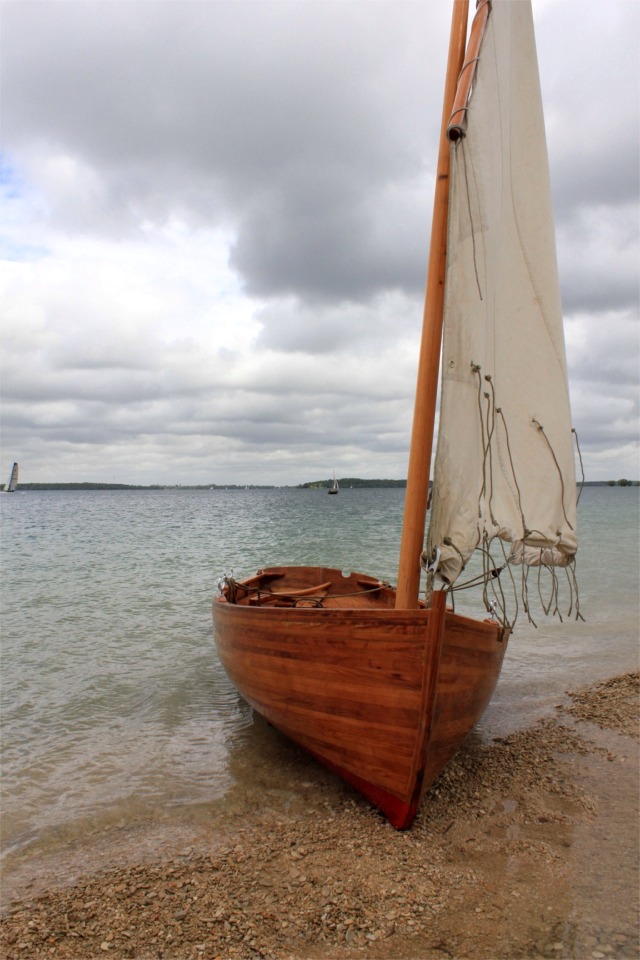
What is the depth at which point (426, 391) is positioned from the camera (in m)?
5.28

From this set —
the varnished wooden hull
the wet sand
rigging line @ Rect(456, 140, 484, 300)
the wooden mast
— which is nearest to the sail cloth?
rigging line @ Rect(456, 140, 484, 300)

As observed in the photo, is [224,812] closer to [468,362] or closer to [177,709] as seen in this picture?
[177,709]

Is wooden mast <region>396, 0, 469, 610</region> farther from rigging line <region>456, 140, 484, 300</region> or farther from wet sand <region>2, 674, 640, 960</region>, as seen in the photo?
wet sand <region>2, 674, 640, 960</region>

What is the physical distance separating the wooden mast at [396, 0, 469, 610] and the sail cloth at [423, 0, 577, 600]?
0.81 feet

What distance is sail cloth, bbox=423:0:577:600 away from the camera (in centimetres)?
479

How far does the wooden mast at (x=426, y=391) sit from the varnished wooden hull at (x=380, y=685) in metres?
0.46

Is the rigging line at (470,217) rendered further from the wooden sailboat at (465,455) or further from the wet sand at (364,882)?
the wet sand at (364,882)

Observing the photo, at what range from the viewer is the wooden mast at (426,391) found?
517 cm

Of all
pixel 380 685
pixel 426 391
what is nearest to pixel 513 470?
pixel 426 391

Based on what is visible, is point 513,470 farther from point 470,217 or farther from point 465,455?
point 470,217

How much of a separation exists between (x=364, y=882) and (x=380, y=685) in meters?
1.40

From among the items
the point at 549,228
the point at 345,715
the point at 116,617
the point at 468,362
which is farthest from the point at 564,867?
the point at 116,617

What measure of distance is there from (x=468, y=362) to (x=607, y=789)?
4.50 meters

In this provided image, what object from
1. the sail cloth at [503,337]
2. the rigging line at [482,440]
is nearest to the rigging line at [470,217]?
the sail cloth at [503,337]
